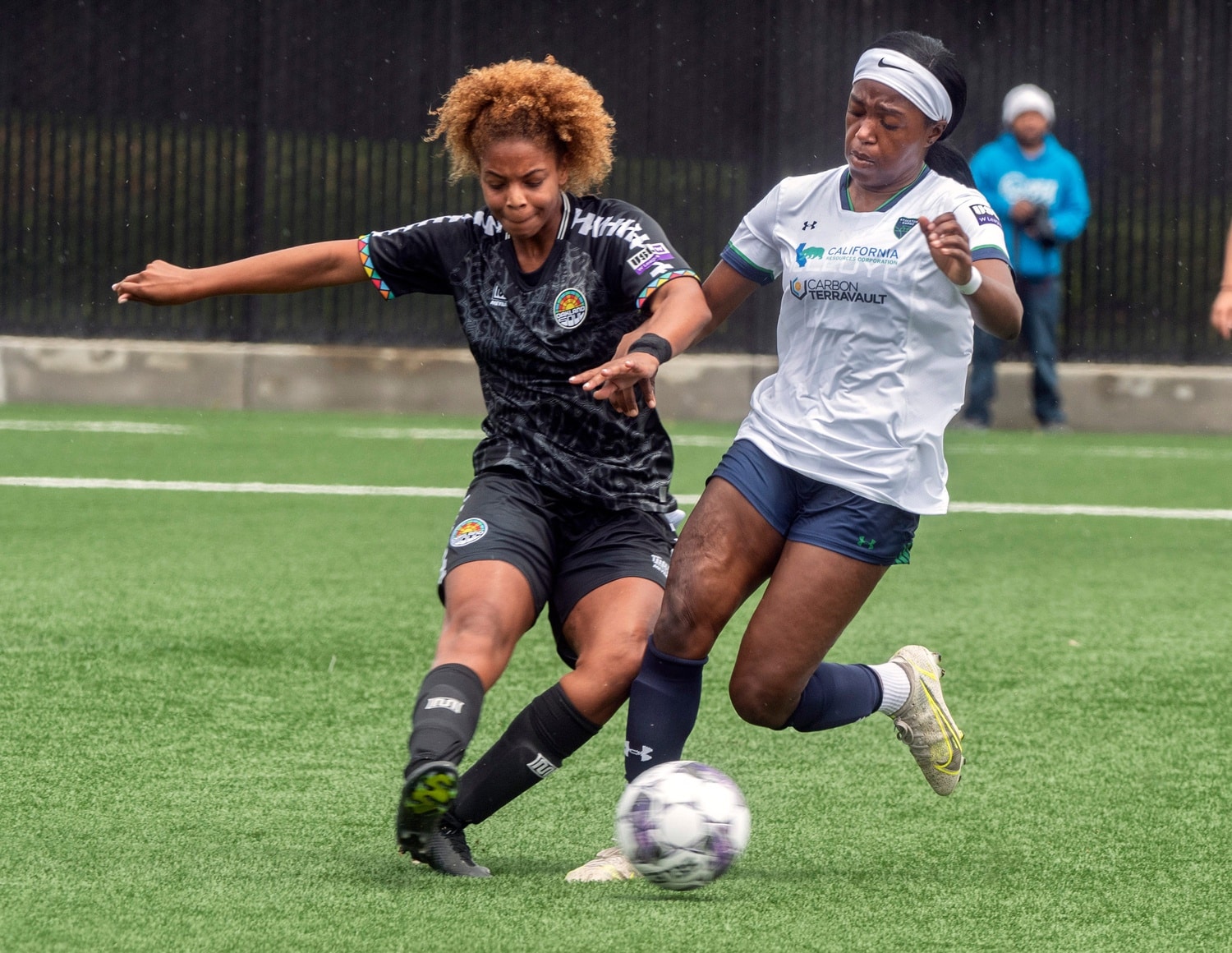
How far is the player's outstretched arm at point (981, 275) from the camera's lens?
3969 mm

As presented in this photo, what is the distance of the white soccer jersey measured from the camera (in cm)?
425

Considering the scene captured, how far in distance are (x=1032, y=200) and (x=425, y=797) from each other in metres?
10.6

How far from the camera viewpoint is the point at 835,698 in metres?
4.62

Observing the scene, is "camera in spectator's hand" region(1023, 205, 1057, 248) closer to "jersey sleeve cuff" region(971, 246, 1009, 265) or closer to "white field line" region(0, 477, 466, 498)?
"white field line" region(0, 477, 466, 498)

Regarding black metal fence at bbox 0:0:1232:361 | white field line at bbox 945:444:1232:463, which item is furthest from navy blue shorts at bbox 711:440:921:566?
black metal fence at bbox 0:0:1232:361

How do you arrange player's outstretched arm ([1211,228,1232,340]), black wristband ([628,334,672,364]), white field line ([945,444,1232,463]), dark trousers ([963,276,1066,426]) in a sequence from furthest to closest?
dark trousers ([963,276,1066,426]) → white field line ([945,444,1232,463]) → player's outstretched arm ([1211,228,1232,340]) → black wristband ([628,334,672,364])

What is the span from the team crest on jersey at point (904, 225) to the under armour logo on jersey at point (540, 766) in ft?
4.75

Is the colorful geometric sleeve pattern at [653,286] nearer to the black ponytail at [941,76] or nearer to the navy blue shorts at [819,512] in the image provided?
the navy blue shorts at [819,512]

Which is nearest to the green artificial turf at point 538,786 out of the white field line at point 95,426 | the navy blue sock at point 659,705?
the navy blue sock at point 659,705

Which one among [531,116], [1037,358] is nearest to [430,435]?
[1037,358]

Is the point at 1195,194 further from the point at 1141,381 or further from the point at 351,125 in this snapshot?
the point at 351,125

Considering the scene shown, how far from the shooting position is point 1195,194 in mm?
14844

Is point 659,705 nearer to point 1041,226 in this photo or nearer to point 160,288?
point 160,288

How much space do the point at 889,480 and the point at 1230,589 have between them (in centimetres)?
413
